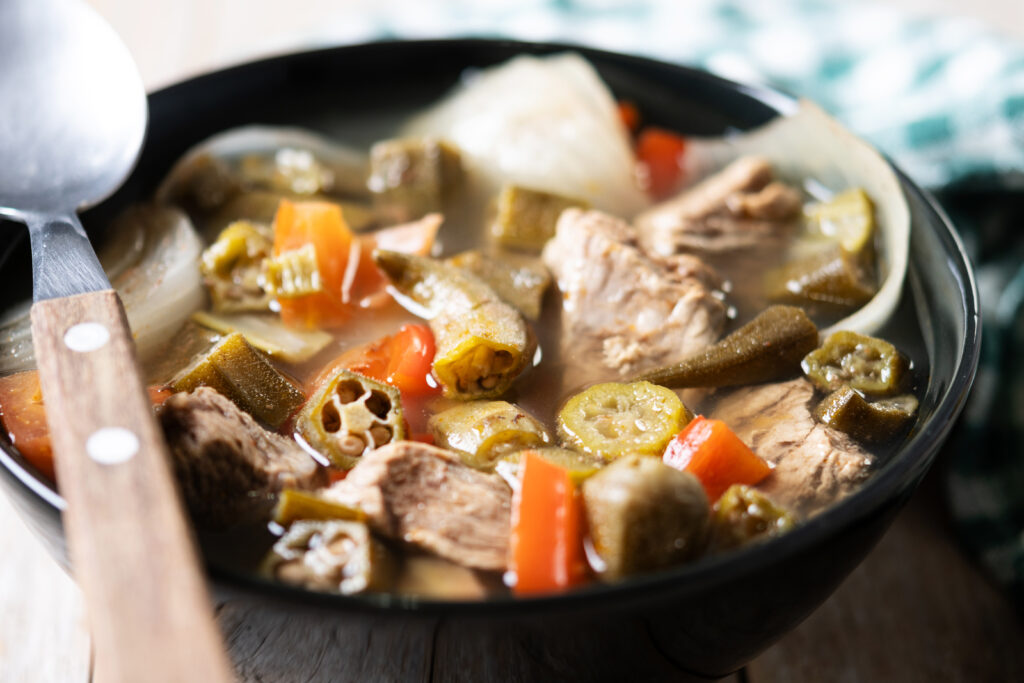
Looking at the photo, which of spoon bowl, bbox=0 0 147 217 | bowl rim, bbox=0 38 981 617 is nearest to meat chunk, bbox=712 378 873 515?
bowl rim, bbox=0 38 981 617

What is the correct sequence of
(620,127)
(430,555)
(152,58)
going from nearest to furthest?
(430,555) < (620,127) < (152,58)

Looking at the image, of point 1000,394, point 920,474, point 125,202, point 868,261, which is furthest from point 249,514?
point 1000,394

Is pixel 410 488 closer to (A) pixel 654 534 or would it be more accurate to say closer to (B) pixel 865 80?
(A) pixel 654 534

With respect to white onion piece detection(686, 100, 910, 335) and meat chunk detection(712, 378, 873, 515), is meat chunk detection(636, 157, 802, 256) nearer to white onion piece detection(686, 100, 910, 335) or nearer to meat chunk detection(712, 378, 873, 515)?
white onion piece detection(686, 100, 910, 335)

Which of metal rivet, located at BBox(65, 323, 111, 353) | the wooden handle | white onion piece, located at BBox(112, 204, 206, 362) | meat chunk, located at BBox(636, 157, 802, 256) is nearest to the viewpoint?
the wooden handle

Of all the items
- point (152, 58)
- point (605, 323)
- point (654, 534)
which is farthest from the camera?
point (152, 58)

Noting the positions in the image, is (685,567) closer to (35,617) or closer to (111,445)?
(111,445)
